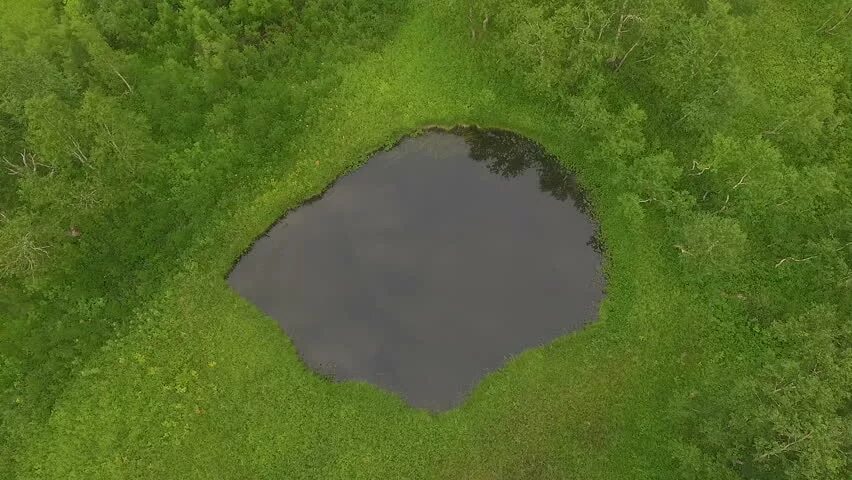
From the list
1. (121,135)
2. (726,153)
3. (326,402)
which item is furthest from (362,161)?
(726,153)

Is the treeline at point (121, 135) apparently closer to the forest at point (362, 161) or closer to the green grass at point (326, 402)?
the forest at point (362, 161)

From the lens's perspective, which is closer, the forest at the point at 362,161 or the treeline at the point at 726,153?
the treeline at the point at 726,153

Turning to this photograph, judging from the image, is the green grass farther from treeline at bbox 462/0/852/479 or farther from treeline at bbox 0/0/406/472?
treeline at bbox 462/0/852/479

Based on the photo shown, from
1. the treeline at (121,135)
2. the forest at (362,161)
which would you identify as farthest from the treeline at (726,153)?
→ the treeline at (121,135)

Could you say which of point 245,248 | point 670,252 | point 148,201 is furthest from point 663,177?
point 148,201

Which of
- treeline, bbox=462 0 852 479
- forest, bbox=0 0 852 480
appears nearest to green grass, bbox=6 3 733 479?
forest, bbox=0 0 852 480
